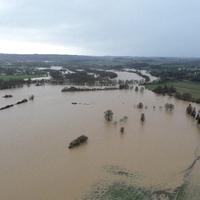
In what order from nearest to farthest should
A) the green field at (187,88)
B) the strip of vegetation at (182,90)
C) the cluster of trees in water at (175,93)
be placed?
the cluster of trees in water at (175,93) → the strip of vegetation at (182,90) → the green field at (187,88)

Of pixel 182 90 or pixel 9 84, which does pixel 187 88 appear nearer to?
pixel 182 90

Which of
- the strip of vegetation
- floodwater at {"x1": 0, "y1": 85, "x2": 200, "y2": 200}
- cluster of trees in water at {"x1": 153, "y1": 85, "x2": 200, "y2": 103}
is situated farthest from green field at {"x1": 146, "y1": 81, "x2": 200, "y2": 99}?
floodwater at {"x1": 0, "y1": 85, "x2": 200, "y2": 200}

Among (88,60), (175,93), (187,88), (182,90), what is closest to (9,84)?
(175,93)

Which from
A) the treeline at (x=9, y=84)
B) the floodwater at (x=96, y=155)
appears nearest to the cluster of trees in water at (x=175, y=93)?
the floodwater at (x=96, y=155)

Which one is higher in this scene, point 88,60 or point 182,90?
point 88,60

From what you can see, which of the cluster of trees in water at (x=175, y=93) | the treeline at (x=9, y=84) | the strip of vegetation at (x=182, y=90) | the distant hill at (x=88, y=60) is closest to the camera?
the cluster of trees in water at (x=175, y=93)

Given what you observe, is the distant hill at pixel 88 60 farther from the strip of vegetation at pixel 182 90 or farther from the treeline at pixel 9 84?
the strip of vegetation at pixel 182 90

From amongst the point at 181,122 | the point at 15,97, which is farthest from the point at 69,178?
the point at 15,97

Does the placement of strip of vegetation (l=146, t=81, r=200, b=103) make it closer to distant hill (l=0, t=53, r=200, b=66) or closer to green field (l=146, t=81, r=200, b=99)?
green field (l=146, t=81, r=200, b=99)

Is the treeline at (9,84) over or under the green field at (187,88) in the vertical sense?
under
